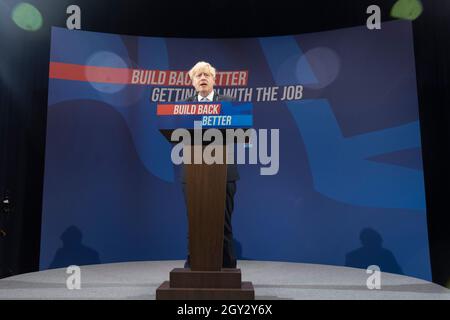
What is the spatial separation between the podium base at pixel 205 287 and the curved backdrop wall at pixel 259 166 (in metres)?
2.14

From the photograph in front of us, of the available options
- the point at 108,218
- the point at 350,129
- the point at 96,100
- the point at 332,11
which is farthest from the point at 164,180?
the point at 332,11

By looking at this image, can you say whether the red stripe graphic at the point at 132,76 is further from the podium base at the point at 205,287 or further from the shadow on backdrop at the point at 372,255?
the podium base at the point at 205,287

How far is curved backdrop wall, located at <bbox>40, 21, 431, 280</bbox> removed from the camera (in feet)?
13.6

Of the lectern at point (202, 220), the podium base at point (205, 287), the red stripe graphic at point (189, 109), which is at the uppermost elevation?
the red stripe graphic at point (189, 109)

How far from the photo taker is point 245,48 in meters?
5.12

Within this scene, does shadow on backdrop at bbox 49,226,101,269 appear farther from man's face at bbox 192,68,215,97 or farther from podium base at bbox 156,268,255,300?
man's face at bbox 192,68,215,97

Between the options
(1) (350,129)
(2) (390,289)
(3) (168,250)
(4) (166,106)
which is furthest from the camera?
(3) (168,250)

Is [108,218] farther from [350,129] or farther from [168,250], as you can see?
[350,129]

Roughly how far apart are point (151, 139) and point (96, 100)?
76cm

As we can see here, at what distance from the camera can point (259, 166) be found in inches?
194

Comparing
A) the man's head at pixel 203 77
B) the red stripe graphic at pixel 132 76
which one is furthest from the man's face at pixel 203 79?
the red stripe graphic at pixel 132 76

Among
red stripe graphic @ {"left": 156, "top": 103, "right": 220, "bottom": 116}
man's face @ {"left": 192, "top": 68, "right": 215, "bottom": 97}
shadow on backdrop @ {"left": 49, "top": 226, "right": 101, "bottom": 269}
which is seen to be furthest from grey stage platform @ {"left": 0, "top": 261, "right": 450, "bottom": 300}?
man's face @ {"left": 192, "top": 68, "right": 215, "bottom": 97}

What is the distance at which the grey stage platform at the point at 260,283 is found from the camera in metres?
2.87

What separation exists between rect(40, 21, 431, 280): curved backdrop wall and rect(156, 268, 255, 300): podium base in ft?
7.01
